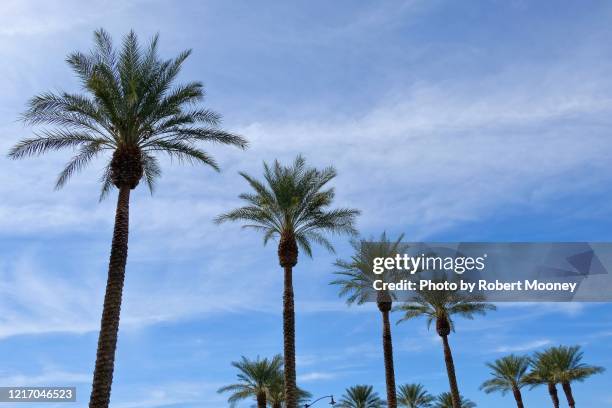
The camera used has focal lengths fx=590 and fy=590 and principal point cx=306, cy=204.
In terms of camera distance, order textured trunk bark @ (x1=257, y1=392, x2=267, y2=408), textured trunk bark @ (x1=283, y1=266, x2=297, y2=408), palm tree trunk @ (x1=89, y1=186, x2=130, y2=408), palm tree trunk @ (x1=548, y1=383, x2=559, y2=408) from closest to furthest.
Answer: palm tree trunk @ (x1=89, y1=186, x2=130, y2=408) < textured trunk bark @ (x1=283, y1=266, x2=297, y2=408) < textured trunk bark @ (x1=257, y1=392, x2=267, y2=408) < palm tree trunk @ (x1=548, y1=383, x2=559, y2=408)

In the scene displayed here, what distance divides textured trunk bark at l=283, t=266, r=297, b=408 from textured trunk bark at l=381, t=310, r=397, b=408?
10.4 metres

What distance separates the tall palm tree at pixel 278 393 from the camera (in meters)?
A: 52.2

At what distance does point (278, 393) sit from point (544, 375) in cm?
2611

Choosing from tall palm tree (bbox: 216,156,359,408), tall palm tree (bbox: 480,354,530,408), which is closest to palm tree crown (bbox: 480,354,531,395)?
tall palm tree (bbox: 480,354,530,408)

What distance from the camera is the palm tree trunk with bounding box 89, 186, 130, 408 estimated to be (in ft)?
58.5

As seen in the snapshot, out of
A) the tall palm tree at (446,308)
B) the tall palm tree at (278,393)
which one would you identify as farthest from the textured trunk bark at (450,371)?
the tall palm tree at (278,393)

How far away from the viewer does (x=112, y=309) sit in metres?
19.2

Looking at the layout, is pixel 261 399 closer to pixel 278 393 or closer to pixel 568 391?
pixel 278 393

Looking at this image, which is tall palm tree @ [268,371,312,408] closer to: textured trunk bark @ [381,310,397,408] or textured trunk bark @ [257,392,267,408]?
textured trunk bark @ [257,392,267,408]

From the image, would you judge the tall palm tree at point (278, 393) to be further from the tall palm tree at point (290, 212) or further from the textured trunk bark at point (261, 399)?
the tall palm tree at point (290, 212)

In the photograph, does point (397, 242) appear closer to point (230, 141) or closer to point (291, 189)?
point (291, 189)

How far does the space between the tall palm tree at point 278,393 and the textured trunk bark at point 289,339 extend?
957 inches

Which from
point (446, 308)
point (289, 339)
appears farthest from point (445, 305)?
point (289, 339)

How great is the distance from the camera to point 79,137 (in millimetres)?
22078
